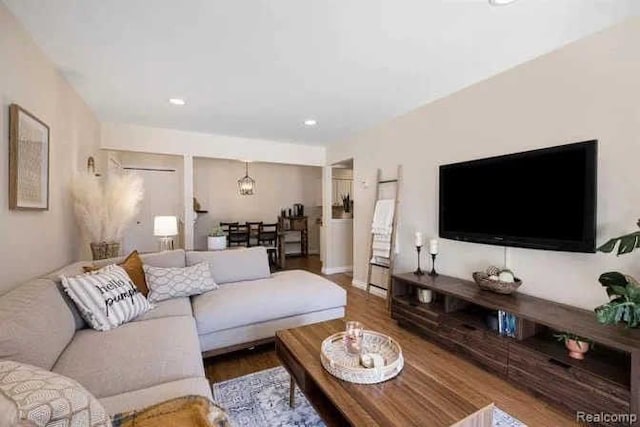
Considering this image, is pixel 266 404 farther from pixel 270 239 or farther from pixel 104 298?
pixel 270 239

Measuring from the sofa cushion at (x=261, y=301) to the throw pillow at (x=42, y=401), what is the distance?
1358 mm

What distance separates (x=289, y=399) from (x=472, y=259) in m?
1.94

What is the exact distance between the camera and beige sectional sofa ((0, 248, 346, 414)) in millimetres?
1134

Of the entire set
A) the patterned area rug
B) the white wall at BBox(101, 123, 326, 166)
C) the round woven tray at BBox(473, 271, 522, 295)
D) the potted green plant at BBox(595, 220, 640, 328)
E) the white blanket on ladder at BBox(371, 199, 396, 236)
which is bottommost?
the patterned area rug

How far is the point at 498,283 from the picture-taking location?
2164mm

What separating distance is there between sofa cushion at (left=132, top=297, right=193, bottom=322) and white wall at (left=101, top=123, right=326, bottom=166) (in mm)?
2488

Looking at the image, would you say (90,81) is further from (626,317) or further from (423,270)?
(626,317)

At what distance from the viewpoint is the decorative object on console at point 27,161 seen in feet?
5.34

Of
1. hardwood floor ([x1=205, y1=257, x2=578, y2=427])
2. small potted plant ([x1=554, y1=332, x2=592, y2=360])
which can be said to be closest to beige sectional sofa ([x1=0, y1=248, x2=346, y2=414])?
hardwood floor ([x1=205, y1=257, x2=578, y2=427])

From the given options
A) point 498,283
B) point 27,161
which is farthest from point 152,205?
point 498,283

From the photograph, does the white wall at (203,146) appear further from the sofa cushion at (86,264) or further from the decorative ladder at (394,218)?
the sofa cushion at (86,264)

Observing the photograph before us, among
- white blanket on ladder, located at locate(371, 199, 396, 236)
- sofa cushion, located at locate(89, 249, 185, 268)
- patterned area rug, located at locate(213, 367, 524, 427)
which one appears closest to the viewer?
patterned area rug, located at locate(213, 367, 524, 427)

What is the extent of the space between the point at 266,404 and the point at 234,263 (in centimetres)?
135

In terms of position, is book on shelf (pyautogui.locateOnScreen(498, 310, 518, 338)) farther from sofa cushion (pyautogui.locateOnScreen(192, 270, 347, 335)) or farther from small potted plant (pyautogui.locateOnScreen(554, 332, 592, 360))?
sofa cushion (pyautogui.locateOnScreen(192, 270, 347, 335))
